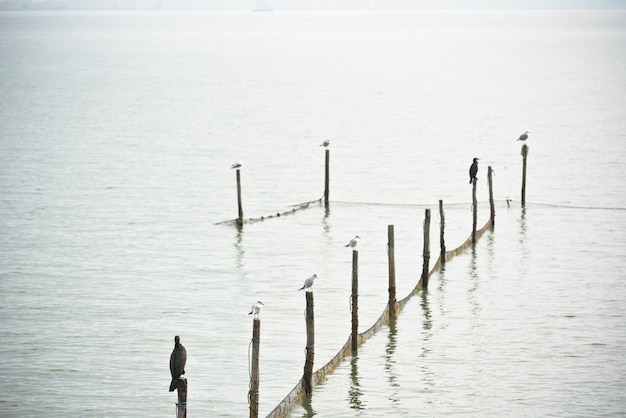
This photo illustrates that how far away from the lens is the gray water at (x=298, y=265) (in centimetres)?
2067

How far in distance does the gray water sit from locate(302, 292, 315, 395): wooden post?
49 centimetres

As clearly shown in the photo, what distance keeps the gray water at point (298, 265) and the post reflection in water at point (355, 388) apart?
4cm

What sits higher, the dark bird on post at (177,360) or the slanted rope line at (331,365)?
the dark bird on post at (177,360)

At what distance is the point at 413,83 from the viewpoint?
403ft

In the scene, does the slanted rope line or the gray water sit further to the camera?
the gray water

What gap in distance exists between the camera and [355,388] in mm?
19906

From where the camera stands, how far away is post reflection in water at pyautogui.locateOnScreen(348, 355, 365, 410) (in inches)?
758

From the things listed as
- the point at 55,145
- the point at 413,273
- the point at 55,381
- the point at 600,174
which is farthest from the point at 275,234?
the point at 55,145

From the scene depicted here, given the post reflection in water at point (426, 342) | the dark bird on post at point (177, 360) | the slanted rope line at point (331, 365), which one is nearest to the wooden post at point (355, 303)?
the slanted rope line at point (331, 365)

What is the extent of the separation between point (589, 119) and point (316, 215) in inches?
1689

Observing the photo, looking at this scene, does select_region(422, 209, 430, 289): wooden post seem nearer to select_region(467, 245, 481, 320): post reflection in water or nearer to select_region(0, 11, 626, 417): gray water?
select_region(0, 11, 626, 417): gray water

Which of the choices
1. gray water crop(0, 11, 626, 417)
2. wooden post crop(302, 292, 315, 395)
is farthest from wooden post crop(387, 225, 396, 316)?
wooden post crop(302, 292, 315, 395)

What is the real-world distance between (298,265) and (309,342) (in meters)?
13.3

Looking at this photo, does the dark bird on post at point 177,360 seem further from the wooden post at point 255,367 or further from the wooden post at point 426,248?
the wooden post at point 426,248
